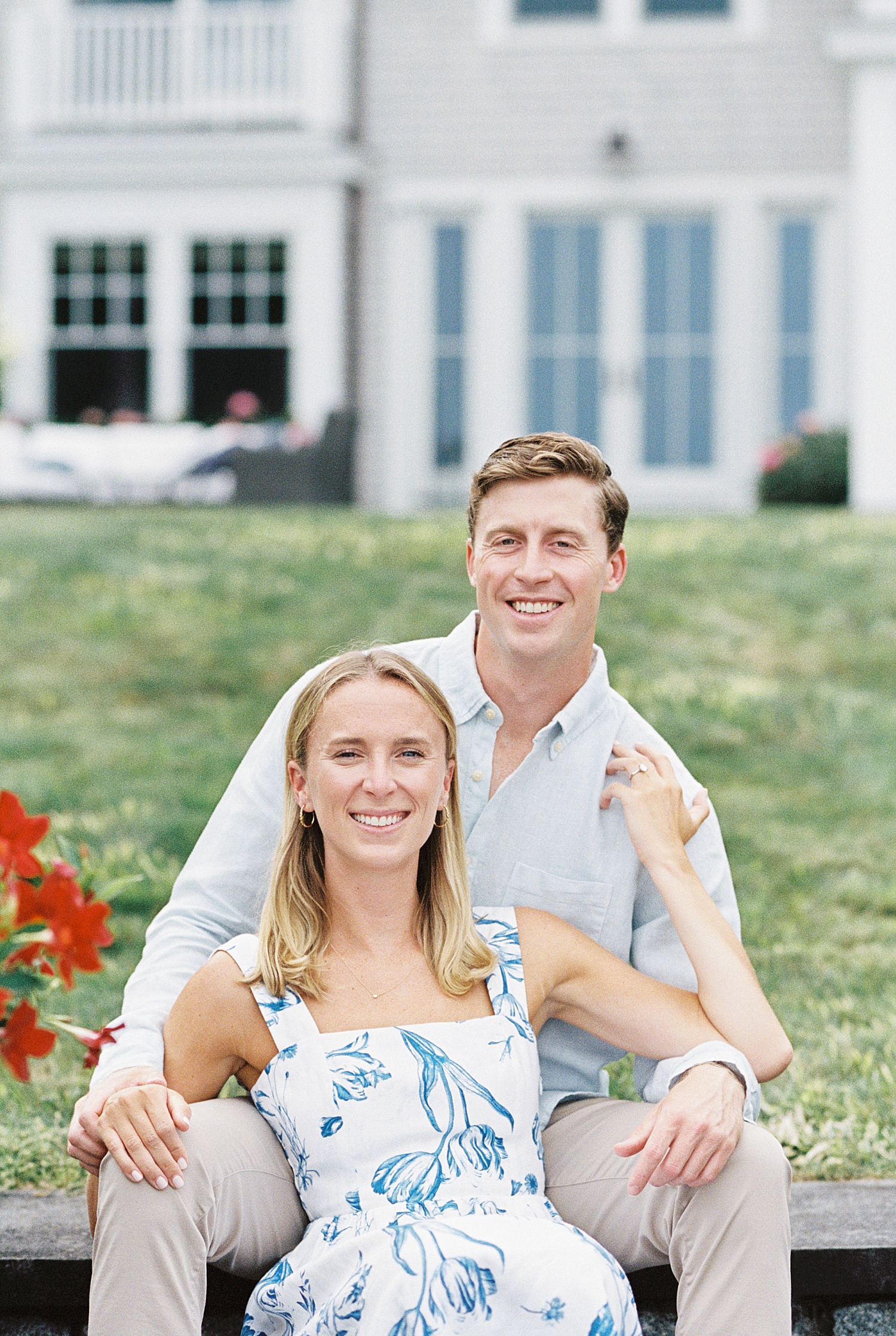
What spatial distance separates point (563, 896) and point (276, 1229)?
26.3 inches

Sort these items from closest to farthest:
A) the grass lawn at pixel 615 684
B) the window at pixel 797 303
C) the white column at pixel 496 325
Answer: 1. the grass lawn at pixel 615 684
2. the window at pixel 797 303
3. the white column at pixel 496 325

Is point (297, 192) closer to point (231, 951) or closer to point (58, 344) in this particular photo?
point (58, 344)

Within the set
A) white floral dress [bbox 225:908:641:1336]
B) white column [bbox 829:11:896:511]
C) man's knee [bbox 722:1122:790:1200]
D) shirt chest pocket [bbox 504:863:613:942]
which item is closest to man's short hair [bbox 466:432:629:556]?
shirt chest pocket [bbox 504:863:613:942]

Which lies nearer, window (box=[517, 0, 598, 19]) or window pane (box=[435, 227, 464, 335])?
window (box=[517, 0, 598, 19])

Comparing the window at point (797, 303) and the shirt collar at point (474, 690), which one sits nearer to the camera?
the shirt collar at point (474, 690)

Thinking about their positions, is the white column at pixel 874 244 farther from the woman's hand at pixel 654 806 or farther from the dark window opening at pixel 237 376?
the woman's hand at pixel 654 806

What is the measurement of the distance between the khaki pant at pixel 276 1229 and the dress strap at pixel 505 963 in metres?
0.27

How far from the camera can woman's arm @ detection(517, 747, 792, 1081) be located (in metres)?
2.43

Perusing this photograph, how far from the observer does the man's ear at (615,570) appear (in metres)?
2.69

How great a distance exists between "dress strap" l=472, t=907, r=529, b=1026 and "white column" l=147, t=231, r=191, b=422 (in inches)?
460

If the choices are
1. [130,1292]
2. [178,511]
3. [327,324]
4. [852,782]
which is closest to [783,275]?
[327,324]

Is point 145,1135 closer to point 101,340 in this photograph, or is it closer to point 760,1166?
point 760,1166

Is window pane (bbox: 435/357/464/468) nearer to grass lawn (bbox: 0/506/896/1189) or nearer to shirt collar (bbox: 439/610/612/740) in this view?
grass lawn (bbox: 0/506/896/1189)

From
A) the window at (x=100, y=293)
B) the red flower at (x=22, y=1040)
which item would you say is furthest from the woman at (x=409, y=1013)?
the window at (x=100, y=293)
